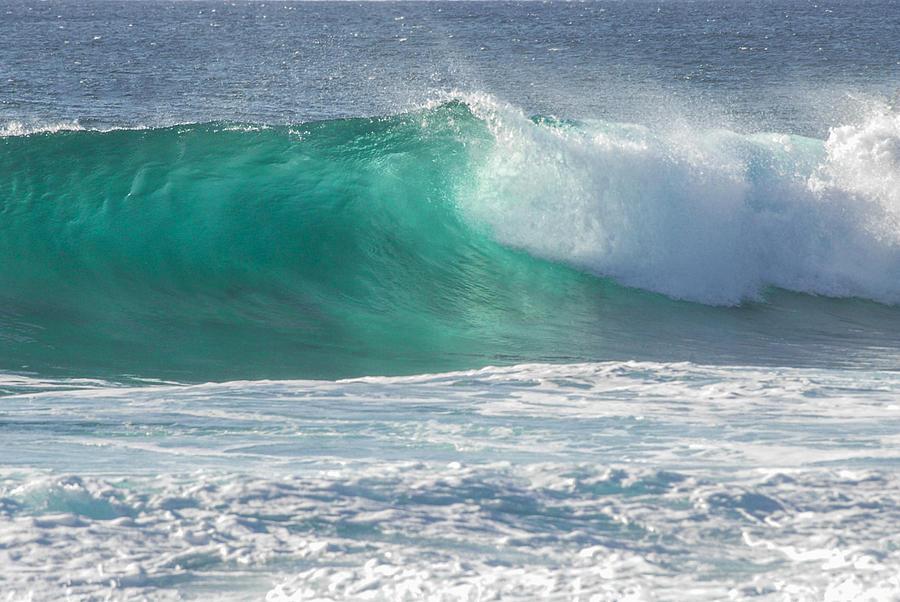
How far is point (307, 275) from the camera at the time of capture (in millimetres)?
7391

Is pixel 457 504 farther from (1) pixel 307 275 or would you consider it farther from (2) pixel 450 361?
(1) pixel 307 275

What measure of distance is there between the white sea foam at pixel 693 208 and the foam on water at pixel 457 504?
418cm

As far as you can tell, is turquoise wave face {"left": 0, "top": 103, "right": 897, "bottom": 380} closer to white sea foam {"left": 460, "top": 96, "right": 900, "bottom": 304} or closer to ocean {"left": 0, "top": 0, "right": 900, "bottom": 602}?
ocean {"left": 0, "top": 0, "right": 900, "bottom": 602}

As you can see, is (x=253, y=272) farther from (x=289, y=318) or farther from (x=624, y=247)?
(x=624, y=247)

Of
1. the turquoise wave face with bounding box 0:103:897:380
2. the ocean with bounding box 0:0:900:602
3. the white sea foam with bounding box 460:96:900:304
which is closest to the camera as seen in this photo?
the ocean with bounding box 0:0:900:602

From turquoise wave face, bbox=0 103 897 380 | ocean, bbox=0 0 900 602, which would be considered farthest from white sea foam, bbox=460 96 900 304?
turquoise wave face, bbox=0 103 897 380

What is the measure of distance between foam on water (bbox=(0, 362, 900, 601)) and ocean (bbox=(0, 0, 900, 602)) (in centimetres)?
1

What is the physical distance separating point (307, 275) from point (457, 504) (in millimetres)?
5151

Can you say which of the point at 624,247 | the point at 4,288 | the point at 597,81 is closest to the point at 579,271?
the point at 624,247

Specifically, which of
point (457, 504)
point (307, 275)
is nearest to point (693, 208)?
point (307, 275)

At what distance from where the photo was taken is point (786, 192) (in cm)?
833

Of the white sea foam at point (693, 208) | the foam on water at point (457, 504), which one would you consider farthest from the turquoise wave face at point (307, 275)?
the foam on water at point (457, 504)

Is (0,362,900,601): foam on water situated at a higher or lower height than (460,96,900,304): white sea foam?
lower

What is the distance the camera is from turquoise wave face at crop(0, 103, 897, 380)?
19.2 ft
